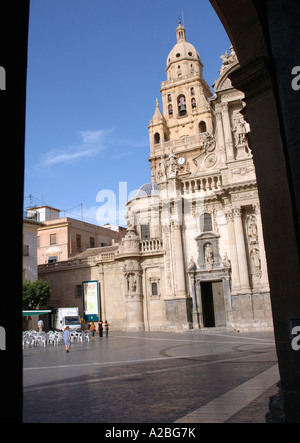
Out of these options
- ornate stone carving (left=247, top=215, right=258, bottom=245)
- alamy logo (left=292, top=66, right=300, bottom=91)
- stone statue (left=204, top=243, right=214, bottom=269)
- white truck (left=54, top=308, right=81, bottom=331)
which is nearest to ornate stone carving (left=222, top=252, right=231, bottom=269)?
stone statue (left=204, top=243, right=214, bottom=269)

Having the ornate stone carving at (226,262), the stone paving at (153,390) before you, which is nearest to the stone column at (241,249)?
the ornate stone carving at (226,262)

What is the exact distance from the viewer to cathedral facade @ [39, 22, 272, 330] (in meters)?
29.8

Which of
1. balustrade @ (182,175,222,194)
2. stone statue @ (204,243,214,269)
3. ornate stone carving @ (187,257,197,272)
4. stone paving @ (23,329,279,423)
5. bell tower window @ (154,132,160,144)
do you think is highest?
bell tower window @ (154,132,160,144)

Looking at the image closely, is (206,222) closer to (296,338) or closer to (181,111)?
(296,338)

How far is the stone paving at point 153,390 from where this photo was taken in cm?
659

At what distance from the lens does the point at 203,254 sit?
33062 mm

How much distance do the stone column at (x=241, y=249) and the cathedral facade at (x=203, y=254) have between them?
0.07 meters

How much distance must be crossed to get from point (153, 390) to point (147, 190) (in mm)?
38673

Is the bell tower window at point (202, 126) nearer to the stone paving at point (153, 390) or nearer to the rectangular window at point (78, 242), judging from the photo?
the rectangular window at point (78, 242)

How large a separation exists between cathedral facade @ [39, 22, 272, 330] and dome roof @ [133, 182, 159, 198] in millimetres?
6034

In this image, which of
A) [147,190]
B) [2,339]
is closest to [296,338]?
[2,339]

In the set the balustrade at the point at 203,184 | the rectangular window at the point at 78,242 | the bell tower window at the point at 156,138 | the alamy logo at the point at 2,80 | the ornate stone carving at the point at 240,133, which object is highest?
the bell tower window at the point at 156,138

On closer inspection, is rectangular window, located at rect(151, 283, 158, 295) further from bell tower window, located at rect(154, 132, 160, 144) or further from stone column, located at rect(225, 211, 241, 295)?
bell tower window, located at rect(154, 132, 160, 144)

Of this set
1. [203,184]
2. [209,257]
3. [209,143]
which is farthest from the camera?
[209,143]
